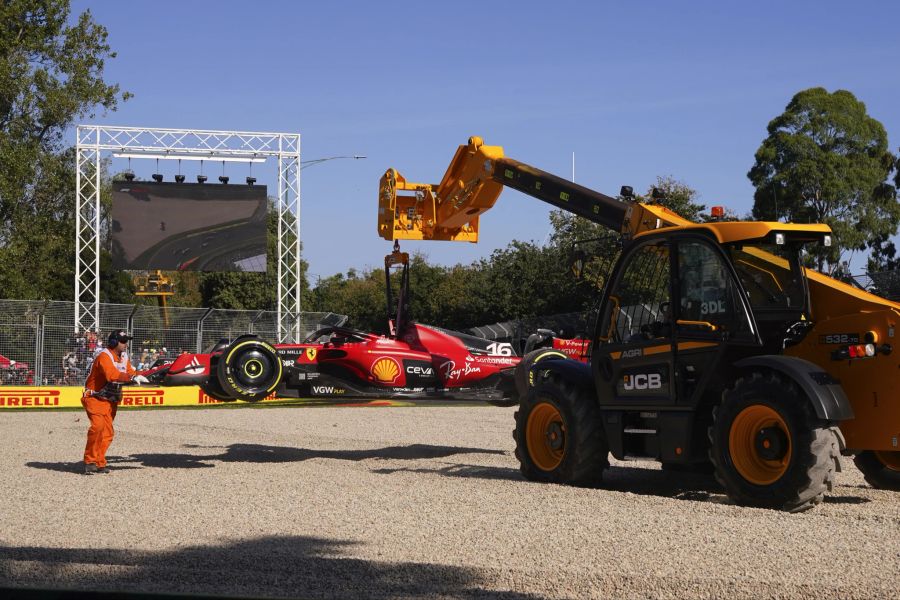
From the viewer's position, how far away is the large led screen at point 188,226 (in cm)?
3481

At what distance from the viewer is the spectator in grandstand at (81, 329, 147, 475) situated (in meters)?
12.4

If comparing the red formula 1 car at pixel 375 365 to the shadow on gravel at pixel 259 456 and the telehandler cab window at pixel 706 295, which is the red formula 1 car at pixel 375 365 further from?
the telehandler cab window at pixel 706 295

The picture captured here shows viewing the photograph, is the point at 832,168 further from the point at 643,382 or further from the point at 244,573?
the point at 244,573

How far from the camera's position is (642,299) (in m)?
10.0

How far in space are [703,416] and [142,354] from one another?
80.8 feet

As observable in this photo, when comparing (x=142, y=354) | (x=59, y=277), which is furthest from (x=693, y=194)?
(x=59, y=277)

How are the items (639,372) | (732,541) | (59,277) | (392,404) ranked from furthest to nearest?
(59,277)
(392,404)
(639,372)
(732,541)

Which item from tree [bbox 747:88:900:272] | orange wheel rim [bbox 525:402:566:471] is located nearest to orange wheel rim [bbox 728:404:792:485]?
orange wheel rim [bbox 525:402:566:471]

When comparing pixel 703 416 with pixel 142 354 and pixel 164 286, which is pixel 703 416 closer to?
pixel 142 354

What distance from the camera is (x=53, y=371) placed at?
29781 millimetres

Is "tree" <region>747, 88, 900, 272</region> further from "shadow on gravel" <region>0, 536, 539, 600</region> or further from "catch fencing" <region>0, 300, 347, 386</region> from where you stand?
"shadow on gravel" <region>0, 536, 539, 600</region>

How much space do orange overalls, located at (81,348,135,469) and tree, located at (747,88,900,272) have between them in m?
34.3

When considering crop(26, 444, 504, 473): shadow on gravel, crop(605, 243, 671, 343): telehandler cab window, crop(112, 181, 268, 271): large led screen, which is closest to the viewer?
crop(605, 243, 671, 343): telehandler cab window

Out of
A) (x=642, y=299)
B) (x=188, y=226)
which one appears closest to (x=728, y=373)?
(x=642, y=299)
